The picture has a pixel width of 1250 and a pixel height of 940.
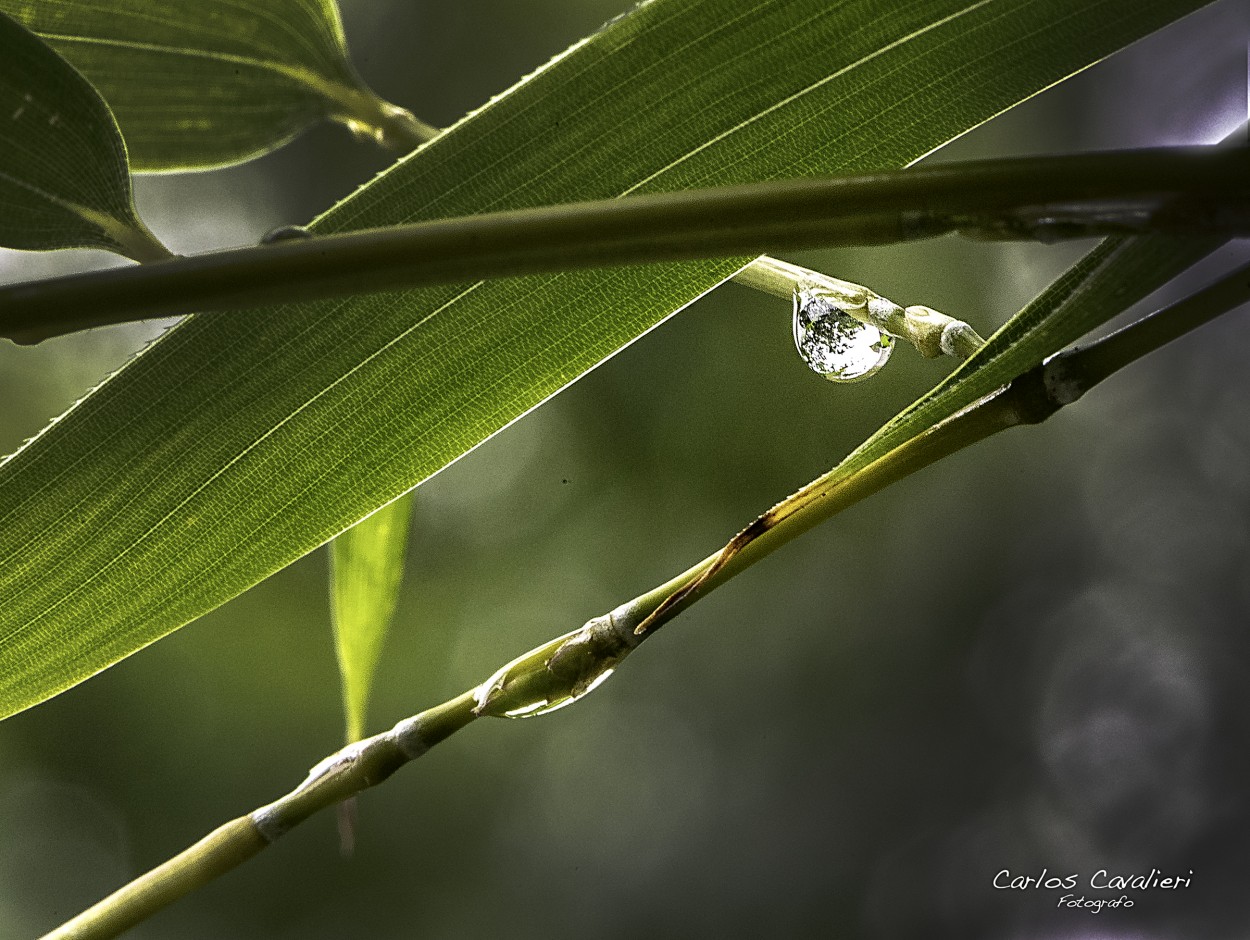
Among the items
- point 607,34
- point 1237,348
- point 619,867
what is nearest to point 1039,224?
point 607,34

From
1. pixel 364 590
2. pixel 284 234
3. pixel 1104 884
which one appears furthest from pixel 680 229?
pixel 1104 884

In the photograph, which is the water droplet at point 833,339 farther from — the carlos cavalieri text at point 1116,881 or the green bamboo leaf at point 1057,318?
the carlos cavalieri text at point 1116,881

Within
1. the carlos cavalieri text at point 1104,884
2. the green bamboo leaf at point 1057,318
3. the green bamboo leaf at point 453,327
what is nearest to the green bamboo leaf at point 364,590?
the green bamboo leaf at point 453,327

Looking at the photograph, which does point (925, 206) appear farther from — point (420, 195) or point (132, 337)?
point (132, 337)

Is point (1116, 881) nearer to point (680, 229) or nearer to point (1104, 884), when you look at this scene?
point (1104, 884)

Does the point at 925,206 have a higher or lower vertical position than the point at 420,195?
lower

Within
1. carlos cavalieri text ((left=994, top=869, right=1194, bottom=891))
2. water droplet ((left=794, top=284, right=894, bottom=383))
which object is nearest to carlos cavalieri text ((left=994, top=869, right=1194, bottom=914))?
carlos cavalieri text ((left=994, top=869, right=1194, bottom=891))
